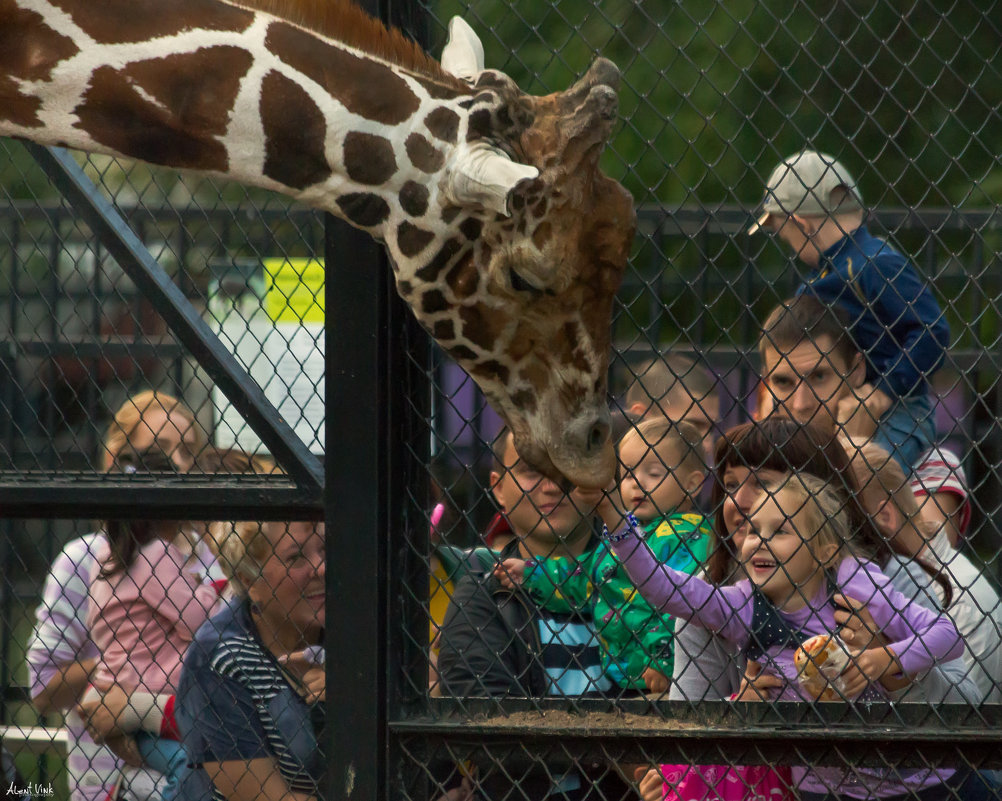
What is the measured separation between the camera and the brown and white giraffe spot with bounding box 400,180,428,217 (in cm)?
274

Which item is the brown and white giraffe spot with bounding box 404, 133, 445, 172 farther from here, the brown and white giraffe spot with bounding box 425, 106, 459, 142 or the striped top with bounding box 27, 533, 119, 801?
the striped top with bounding box 27, 533, 119, 801

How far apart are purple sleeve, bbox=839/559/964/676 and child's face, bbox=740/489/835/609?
0.09 m

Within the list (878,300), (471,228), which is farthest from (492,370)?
(878,300)

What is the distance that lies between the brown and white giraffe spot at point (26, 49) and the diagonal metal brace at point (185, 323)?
1.41ft

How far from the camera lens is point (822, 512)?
117 inches

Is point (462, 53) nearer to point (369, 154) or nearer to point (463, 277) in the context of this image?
point (369, 154)

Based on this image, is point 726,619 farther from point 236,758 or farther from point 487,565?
point 236,758

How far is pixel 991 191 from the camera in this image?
5.39m


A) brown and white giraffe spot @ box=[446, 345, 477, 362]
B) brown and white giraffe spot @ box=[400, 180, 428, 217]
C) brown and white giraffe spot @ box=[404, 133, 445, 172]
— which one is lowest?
brown and white giraffe spot @ box=[446, 345, 477, 362]

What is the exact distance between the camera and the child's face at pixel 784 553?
9.83 feet

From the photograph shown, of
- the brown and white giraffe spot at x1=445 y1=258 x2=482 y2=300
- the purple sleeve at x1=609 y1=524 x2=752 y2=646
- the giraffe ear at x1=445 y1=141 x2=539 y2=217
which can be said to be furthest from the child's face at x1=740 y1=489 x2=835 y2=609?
the giraffe ear at x1=445 y1=141 x2=539 y2=217

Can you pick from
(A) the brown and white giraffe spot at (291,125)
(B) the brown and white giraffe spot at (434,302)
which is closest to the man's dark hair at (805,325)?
(B) the brown and white giraffe spot at (434,302)

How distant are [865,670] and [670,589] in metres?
0.45

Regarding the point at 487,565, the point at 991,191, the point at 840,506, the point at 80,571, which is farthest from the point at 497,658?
the point at 991,191
